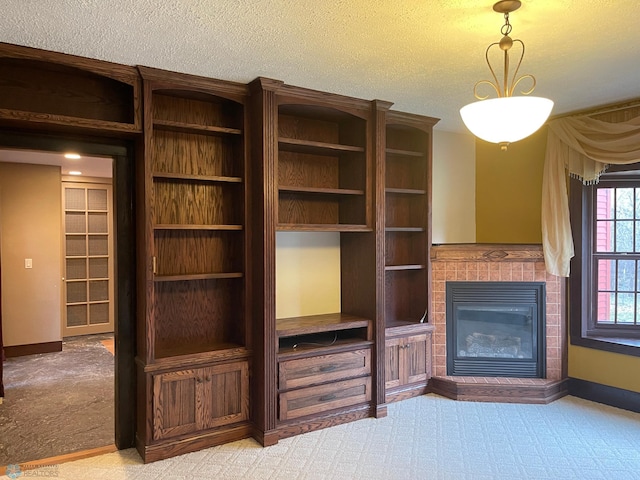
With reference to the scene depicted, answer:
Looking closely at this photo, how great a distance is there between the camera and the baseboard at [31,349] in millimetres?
5641

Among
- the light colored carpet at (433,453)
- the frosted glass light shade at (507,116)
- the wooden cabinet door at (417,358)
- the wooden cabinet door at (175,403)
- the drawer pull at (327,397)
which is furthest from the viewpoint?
the wooden cabinet door at (417,358)

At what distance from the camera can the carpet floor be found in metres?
3.21

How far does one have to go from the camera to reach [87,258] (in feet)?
22.1

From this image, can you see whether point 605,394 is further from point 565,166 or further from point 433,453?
point 565,166

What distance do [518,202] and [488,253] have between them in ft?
2.34

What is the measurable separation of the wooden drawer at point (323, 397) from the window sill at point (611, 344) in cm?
196

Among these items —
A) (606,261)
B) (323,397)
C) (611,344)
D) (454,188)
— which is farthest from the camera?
(454,188)

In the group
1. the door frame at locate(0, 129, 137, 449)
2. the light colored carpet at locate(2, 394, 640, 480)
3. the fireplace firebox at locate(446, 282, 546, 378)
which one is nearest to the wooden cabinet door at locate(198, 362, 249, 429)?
the light colored carpet at locate(2, 394, 640, 480)

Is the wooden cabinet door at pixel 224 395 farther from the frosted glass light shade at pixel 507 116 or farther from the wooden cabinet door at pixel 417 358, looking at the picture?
the frosted glass light shade at pixel 507 116

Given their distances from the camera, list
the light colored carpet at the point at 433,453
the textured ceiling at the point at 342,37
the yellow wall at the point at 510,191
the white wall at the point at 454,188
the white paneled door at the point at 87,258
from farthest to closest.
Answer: the white paneled door at the point at 87,258
the white wall at the point at 454,188
the yellow wall at the point at 510,191
the light colored carpet at the point at 433,453
the textured ceiling at the point at 342,37

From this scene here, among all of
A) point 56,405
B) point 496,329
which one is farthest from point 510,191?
point 56,405

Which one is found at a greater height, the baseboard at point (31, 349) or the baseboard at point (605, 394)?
the baseboard at point (605, 394)

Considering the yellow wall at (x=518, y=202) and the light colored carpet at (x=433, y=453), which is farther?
the yellow wall at (x=518, y=202)

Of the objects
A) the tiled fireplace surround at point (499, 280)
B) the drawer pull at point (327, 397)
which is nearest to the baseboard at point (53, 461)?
the drawer pull at point (327, 397)
